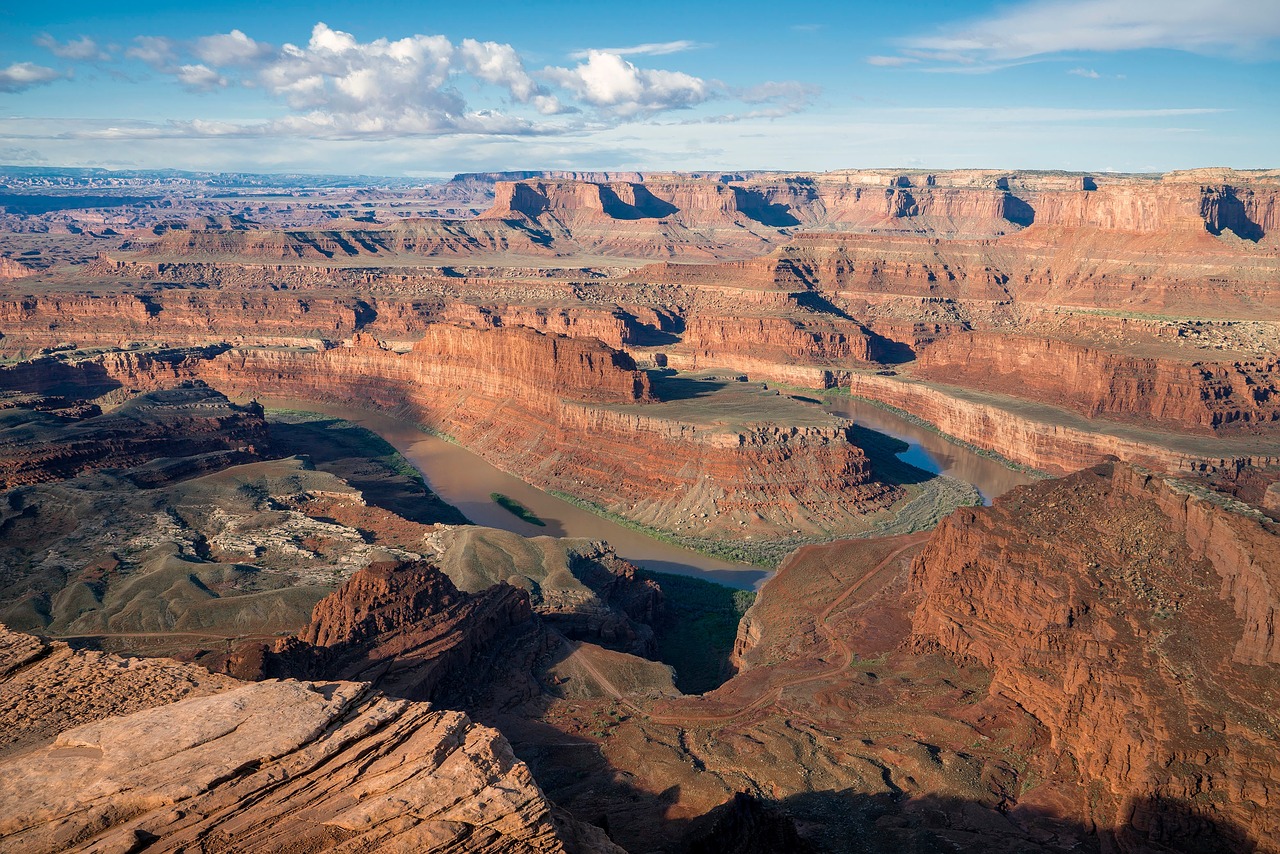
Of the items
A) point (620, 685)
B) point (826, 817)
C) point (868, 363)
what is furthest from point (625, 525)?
point (868, 363)

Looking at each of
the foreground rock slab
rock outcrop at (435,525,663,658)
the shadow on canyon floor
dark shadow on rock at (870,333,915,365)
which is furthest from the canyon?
dark shadow on rock at (870,333,915,365)

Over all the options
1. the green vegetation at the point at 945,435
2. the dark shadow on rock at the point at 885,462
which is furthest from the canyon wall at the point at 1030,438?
the dark shadow on rock at the point at 885,462

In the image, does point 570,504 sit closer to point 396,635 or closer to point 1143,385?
point 396,635

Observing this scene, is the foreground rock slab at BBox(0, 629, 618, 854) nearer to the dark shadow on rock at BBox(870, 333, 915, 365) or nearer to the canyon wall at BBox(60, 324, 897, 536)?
the canyon wall at BBox(60, 324, 897, 536)

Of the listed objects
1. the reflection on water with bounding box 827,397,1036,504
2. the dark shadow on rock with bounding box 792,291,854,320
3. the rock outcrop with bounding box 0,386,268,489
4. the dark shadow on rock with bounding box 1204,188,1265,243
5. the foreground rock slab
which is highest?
the dark shadow on rock with bounding box 1204,188,1265,243

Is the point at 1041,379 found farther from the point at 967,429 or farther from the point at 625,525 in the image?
the point at 625,525

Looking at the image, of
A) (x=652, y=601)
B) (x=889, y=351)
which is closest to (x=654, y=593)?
(x=652, y=601)
